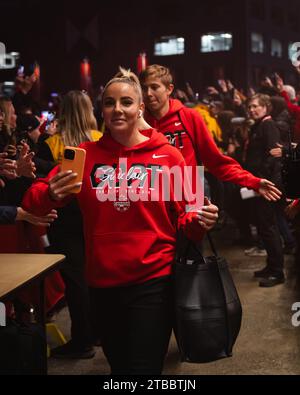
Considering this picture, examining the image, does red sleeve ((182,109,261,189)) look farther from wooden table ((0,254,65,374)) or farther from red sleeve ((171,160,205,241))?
wooden table ((0,254,65,374))

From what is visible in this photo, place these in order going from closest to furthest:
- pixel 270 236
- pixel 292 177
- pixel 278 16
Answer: pixel 292 177, pixel 270 236, pixel 278 16

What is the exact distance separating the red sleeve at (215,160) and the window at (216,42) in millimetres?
38384

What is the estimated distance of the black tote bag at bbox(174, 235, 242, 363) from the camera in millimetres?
2453

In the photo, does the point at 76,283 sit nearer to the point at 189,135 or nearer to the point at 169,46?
the point at 189,135

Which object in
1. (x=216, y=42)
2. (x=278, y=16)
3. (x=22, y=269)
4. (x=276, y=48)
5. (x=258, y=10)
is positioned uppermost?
(x=258, y=10)

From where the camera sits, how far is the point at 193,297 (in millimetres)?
2463

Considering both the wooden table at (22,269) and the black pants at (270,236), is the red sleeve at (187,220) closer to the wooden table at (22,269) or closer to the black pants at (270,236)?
the wooden table at (22,269)

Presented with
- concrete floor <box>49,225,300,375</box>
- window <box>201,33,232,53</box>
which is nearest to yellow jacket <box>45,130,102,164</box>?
concrete floor <box>49,225,300,375</box>

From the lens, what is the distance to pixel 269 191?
330 cm

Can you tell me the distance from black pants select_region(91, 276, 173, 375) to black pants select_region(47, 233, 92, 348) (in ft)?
5.29

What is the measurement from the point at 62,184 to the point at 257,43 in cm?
4078

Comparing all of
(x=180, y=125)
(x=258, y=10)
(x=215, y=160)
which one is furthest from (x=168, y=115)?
(x=258, y=10)
